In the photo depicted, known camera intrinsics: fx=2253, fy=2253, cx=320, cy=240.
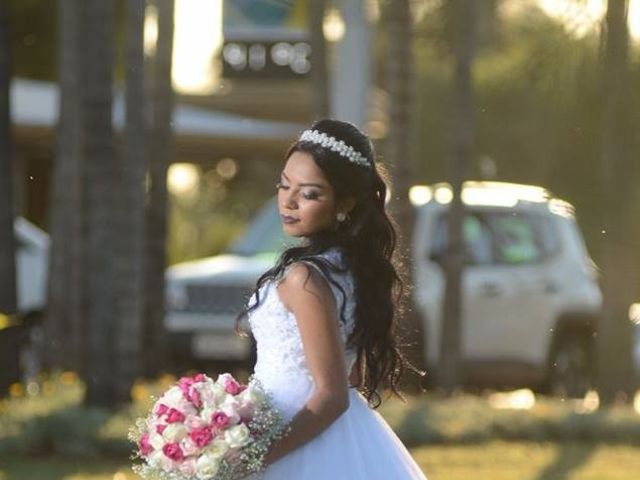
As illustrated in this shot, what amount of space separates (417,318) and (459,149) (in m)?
1.80

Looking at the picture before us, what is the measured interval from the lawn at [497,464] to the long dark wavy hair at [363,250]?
6.11 meters

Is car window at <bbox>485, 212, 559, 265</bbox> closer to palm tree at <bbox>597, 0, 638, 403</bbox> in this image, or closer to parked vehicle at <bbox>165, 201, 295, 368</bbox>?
parked vehicle at <bbox>165, 201, 295, 368</bbox>

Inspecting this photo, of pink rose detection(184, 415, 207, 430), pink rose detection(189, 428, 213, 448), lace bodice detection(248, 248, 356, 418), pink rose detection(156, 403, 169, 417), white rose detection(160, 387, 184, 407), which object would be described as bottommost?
pink rose detection(189, 428, 213, 448)

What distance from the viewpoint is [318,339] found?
516 cm

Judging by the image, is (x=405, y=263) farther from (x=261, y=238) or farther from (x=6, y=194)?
(x=261, y=238)

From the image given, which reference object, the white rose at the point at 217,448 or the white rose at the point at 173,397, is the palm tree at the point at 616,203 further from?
the white rose at the point at 217,448

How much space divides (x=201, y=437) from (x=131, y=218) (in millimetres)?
8748

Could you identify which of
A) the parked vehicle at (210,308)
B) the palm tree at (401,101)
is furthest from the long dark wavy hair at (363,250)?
the parked vehicle at (210,308)

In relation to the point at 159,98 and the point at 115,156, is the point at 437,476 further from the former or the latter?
the point at 159,98

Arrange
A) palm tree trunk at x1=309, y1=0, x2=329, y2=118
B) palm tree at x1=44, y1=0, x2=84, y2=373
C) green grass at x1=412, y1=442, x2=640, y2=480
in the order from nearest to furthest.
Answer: green grass at x1=412, y1=442, x2=640, y2=480
palm tree at x1=44, y1=0, x2=84, y2=373
palm tree trunk at x1=309, y1=0, x2=329, y2=118

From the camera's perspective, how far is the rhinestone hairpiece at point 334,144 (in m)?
5.34

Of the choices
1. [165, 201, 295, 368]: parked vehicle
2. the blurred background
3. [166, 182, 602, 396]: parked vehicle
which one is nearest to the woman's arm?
the blurred background

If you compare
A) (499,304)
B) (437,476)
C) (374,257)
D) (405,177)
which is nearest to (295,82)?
(499,304)

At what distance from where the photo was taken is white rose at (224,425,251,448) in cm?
514
